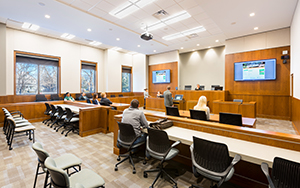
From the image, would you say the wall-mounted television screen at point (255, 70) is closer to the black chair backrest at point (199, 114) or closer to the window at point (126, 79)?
the black chair backrest at point (199, 114)

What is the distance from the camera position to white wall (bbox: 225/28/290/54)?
6500 millimetres

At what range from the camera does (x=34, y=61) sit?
8.24 m

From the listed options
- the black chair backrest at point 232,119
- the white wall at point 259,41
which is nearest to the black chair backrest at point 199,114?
the black chair backrest at point 232,119

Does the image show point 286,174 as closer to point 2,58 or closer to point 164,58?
point 2,58

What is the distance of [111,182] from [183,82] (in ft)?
33.4

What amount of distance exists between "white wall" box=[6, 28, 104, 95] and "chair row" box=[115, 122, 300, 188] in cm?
830

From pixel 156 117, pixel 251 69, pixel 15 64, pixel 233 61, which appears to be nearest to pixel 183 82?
pixel 233 61

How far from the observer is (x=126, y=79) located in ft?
42.1

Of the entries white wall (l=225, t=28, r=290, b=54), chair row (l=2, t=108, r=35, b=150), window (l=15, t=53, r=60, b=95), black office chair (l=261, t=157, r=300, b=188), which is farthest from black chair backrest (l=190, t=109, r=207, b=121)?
window (l=15, t=53, r=60, b=95)

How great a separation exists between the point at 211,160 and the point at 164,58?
10124mm

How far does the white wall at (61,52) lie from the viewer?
7.27 meters

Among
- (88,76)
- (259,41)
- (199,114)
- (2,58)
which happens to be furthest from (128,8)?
(88,76)

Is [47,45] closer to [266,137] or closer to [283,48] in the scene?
[266,137]

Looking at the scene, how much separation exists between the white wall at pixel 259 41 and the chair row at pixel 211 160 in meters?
7.47
